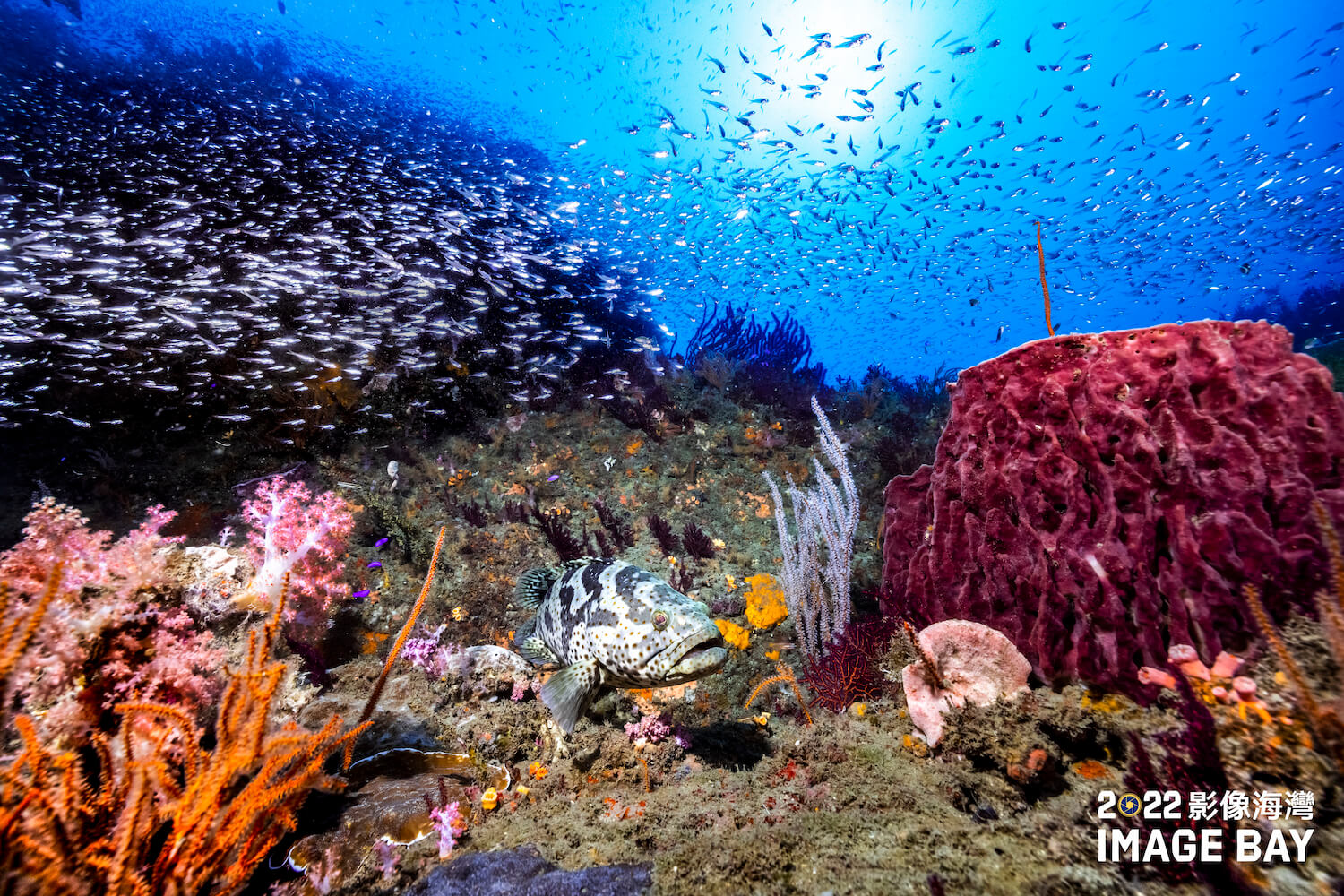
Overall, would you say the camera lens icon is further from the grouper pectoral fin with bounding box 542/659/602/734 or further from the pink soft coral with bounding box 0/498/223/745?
the pink soft coral with bounding box 0/498/223/745

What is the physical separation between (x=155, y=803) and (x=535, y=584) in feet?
7.76

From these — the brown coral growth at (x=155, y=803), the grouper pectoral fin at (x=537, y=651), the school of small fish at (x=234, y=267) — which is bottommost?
the brown coral growth at (x=155, y=803)

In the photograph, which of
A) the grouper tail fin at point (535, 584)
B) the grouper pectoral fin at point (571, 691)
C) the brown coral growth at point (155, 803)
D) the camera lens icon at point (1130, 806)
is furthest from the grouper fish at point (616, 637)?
the camera lens icon at point (1130, 806)

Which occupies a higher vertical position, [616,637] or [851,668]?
[616,637]

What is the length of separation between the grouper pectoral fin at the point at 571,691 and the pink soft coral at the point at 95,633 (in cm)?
197

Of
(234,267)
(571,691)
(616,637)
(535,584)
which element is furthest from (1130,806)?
(234,267)

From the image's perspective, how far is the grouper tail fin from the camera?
406 cm

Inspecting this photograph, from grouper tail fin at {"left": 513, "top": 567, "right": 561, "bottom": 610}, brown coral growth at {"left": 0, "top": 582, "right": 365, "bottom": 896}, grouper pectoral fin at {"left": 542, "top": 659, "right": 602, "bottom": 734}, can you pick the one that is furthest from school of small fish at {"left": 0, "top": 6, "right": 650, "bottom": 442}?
brown coral growth at {"left": 0, "top": 582, "right": 365, "bottom": 896}

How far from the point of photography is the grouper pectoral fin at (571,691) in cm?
302

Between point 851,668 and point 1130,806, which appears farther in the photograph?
point 851,668

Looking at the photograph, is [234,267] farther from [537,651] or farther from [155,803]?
[155,803]

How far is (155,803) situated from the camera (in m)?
2.05

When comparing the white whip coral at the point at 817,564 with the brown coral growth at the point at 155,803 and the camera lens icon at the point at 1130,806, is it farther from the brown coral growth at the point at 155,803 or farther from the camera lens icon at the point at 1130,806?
the brown coral growth at the point at 155,803

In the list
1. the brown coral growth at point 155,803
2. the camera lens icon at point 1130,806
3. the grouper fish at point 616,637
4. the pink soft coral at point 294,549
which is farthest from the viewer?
the pink soft coral at point 294,549
